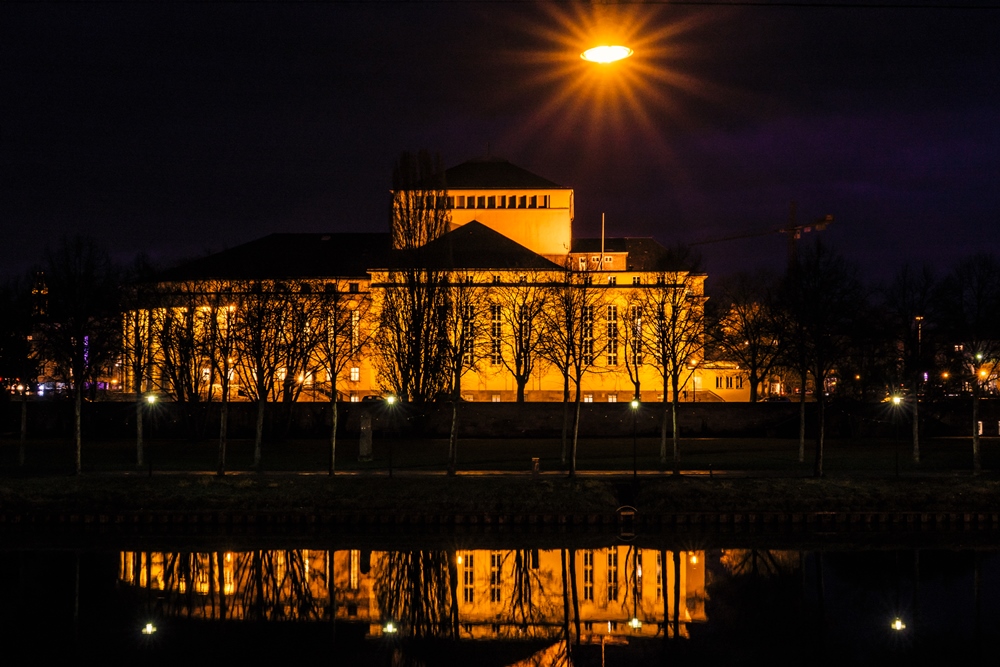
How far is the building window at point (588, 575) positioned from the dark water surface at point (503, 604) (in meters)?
0.10

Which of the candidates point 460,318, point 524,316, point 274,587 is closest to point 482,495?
point 274,587

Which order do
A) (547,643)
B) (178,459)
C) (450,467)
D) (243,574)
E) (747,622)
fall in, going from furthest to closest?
1. (178,459)
2. (450,467)
3. (243,574)
4. (747,622)
5. (547,643)

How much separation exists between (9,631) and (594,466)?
23249 millimetres

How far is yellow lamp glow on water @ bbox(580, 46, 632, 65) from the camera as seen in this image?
38.1ft

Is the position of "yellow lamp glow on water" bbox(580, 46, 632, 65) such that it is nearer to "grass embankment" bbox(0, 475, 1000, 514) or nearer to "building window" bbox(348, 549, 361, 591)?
"building window" bbox(348, 549, 361, 591)

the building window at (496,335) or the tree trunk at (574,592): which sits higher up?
the building window at (496,335)

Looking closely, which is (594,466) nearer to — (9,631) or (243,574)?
(243,574)

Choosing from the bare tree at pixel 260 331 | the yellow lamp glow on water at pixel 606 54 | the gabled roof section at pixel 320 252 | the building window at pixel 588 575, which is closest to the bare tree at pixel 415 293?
the bare tree at pixel 260 331

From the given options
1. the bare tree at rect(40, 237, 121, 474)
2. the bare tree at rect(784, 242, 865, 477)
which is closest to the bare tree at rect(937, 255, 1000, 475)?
the bare tree at rect(784, 242, 865, 477)

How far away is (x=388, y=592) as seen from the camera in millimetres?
24016

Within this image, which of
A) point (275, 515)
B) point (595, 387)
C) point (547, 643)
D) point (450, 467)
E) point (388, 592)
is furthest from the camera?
point (595, 387)


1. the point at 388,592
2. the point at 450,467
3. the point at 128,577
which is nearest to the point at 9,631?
the point at 128,577

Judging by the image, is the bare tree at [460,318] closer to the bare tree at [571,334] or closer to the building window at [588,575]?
the bare tree at [571,334]

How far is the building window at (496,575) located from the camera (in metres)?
23.6
